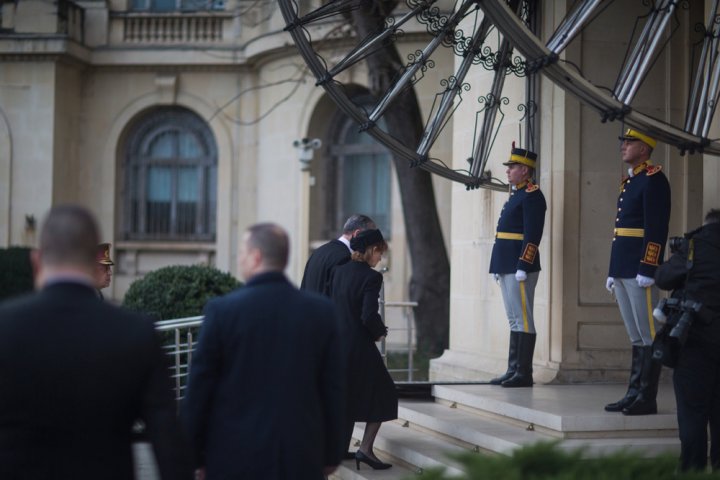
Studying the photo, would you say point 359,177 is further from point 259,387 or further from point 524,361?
point 259,387

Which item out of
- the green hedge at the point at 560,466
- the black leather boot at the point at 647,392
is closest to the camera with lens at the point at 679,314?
the black leather boot at the point at 647,392

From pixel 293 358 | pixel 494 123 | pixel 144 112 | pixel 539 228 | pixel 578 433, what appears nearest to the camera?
pixel 293 358

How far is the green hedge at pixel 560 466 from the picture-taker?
4.59m

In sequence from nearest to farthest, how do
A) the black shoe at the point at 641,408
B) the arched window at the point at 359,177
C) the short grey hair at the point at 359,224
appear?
the black shoe at the point at 641,408 → the short grey hair at the point at 359,224 → the arched window at the point at 359,177

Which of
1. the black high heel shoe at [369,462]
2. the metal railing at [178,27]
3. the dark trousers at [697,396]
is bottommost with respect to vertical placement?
the black high heel shoe at [369,462]

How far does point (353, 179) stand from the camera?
76.3 feet

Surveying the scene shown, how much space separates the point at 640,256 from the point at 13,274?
14.8 meters

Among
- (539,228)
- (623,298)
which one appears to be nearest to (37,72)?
(539,228)

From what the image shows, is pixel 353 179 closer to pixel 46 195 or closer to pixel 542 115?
pixel 46 195

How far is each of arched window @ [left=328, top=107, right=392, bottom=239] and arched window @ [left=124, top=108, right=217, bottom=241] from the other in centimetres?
301

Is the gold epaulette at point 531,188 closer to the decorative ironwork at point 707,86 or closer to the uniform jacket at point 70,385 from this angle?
the decorative ironwork at point 707,86

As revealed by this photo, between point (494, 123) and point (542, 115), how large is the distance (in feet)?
2.73

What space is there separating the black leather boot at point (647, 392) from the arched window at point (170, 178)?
17.4 meters

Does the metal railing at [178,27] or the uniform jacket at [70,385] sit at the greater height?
the metal railing at [178,27]
